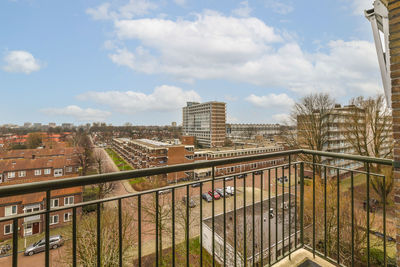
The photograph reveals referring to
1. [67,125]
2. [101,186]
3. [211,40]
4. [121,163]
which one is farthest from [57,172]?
[67,125]

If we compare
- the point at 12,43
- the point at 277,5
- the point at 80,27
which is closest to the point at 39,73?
the point at 12,43

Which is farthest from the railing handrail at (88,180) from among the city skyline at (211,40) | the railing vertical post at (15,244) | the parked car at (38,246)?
the city skyline at (211,40)

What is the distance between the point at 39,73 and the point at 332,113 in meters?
34.6

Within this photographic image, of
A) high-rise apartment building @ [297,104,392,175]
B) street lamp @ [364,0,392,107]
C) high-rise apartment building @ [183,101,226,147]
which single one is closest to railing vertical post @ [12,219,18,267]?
street lamp @ [364,0,392,107]

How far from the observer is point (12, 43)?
25422mm

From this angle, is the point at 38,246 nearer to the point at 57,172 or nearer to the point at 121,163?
the point at 57,172

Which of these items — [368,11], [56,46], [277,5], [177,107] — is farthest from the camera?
[177,107]

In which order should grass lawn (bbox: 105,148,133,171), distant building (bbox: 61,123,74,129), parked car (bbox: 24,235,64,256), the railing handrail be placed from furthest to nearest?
1. distant building (bbox: 61,123,74,129)
2. grass lawn (bbox: 105,148,133,171)
3. parked car (bbox: 24,235,64,256)
4. the railing handrail

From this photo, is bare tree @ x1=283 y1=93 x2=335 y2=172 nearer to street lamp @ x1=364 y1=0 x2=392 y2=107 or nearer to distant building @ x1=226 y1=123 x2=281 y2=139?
street lamp @ x1=364 y1=0 x2=392 y2=107

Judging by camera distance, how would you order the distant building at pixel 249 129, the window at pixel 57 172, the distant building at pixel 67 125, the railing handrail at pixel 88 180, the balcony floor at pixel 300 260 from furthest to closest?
the distant building at pixel 249 129 < the distant building at pixel 67 125 < the window at pixel 57 172 < the balcony floor at pixel 300 260 < the railing handrail at pixel 88 180

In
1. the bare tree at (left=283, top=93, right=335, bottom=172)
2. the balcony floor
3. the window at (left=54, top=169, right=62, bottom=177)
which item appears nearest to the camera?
the balcony floor

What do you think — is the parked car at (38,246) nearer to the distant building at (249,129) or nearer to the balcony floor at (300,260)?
the balcony floor at (300,260)

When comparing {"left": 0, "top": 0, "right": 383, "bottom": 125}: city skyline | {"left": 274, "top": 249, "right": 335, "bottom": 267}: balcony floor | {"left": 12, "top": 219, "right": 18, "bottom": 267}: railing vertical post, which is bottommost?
{"left": 274, "top": 249, "right": 335, "bottom": 267}: balcony floor

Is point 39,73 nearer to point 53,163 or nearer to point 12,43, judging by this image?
point 12,43
